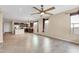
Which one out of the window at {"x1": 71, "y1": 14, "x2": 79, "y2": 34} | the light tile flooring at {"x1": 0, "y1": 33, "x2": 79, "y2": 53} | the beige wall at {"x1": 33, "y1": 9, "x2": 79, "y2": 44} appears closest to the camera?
the light tile flooring at {"x1": 0, "y1": 33, "x2": 79, "y2": 53}

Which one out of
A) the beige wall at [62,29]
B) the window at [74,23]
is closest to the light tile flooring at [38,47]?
the beige wall at [62,29]

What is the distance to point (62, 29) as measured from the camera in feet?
30.0

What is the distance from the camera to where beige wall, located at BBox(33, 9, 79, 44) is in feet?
26.3

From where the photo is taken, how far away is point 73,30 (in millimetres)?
7805

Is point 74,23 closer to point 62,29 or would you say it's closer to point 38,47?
point 62,29

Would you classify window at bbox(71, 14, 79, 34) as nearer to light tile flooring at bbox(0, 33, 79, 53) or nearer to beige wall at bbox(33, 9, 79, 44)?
beige wall at bbox(33, 9, 79, 44)

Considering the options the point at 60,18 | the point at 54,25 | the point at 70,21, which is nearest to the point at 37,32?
the point at 54,25

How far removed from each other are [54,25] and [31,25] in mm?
5789

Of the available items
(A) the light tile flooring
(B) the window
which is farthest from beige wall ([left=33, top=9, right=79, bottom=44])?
(A) the light tile flooring

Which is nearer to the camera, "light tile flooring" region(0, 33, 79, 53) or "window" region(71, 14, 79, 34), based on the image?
"light tile flooring" region(0, 33, 79, 53)

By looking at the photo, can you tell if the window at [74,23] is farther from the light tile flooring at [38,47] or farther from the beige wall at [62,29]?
the light tile flooring at [38,47]

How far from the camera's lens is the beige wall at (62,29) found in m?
8.02

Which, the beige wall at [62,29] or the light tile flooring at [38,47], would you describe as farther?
the beige wall at [62,29]
